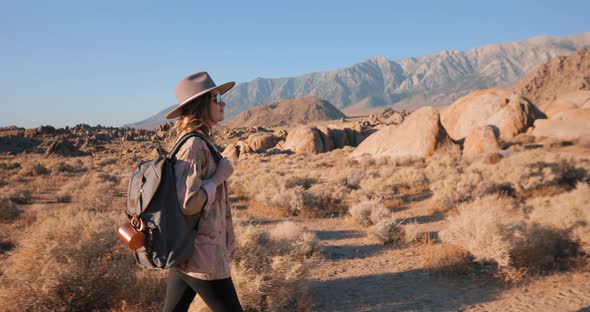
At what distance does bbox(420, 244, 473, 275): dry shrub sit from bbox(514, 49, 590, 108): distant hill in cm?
7790

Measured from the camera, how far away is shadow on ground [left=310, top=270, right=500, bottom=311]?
14.2 feet

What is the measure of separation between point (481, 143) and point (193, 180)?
16.2 meters

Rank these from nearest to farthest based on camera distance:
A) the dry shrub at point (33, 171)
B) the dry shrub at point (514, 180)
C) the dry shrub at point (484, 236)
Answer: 1. the dry shrub at point (484, 236)
2. the dry shrub at point (514, 180)
3. the dry shrub at point (33, 171)

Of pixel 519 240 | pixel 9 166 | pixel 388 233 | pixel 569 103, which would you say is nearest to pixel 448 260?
pixel 519 240

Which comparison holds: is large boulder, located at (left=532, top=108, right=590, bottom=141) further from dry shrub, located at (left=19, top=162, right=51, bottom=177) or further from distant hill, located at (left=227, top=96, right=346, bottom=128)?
distant hill, located at (left=227, top=96, right=346, bottom=128)

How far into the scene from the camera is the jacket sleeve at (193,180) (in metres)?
1.91

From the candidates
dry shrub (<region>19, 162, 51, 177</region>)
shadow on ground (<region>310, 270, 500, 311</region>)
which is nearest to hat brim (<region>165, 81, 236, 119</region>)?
shadow on ground (<region>310, 270, 500, 311</region>)

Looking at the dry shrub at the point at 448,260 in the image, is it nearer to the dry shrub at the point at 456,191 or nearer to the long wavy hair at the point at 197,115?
the dry shrub at the point at 456,191

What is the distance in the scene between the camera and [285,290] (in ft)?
13.8

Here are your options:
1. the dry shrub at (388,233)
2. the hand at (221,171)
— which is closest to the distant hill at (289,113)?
the dry shrub at (388,233)

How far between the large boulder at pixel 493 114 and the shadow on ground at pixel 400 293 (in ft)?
51.7

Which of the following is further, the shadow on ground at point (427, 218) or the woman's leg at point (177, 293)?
the shadow on ground at point (427, 218)

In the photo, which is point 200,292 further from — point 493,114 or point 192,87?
point 493,114

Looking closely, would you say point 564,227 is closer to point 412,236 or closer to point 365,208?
point 412,236
